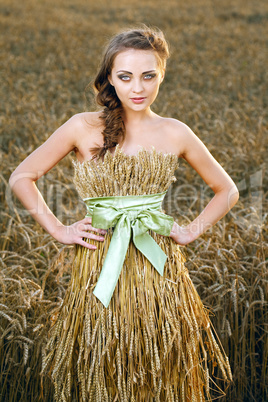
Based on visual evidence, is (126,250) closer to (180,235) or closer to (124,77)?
(180,235)

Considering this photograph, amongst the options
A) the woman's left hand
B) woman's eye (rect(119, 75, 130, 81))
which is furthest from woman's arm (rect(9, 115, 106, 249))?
the woman's left hand

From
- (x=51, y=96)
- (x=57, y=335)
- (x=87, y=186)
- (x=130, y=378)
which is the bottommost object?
(x=130, y=378)

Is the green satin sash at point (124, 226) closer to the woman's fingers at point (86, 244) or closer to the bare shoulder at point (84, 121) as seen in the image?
the woman's fingers at point (86, 244)

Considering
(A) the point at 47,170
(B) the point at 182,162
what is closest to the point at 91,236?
(A) the point at 47,170

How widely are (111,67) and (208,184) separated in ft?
1.93

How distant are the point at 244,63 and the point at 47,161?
317 inches

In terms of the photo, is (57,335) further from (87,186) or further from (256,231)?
(256,231)

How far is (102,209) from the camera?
1827mm

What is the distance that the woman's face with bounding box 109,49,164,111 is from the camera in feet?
5.98

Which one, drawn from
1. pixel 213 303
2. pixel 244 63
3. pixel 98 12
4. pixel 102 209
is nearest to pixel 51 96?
pixel 244 63

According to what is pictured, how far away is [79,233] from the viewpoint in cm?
188

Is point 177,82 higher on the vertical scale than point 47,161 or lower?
higher

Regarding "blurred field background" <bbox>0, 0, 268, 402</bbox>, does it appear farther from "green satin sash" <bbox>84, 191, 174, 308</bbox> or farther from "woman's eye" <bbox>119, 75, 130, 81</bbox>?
"woman's eye" <bbox>119, 75, 130, 81</bbox>

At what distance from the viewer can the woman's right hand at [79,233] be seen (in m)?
1.86
